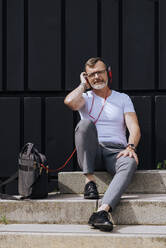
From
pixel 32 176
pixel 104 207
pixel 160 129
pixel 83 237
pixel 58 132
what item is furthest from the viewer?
pixel 58 132

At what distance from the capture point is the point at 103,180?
3.79m

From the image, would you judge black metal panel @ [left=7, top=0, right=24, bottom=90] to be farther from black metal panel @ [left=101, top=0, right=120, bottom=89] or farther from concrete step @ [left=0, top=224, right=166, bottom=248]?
concrete step @ [left=0, top=224, right=166, bottom=248]

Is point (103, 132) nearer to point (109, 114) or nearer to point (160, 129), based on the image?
point (109, 114)

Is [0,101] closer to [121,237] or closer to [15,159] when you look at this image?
[15,159]

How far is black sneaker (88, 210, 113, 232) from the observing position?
3.02 meters

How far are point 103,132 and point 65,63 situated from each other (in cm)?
119

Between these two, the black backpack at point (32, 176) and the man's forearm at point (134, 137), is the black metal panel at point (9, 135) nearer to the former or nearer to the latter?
the black backpack at point (32, 176)

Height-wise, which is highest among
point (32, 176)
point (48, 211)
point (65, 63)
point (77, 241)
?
point (65, 63)

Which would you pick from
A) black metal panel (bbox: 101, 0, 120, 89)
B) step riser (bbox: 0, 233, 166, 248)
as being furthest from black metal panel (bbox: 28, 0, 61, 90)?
step riser (bbox: 0, 233, 166, 248)

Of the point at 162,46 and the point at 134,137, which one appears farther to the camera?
the point at 162,46

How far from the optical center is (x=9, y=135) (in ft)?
15.3

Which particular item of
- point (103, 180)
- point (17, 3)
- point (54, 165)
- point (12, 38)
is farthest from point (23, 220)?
point (17, 3)

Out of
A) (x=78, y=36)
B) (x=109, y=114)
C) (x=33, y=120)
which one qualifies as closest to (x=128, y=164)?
(x=109, y=114)

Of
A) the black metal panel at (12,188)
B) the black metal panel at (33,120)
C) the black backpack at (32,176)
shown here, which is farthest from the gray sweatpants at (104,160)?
the black metal panel at (12,188)
